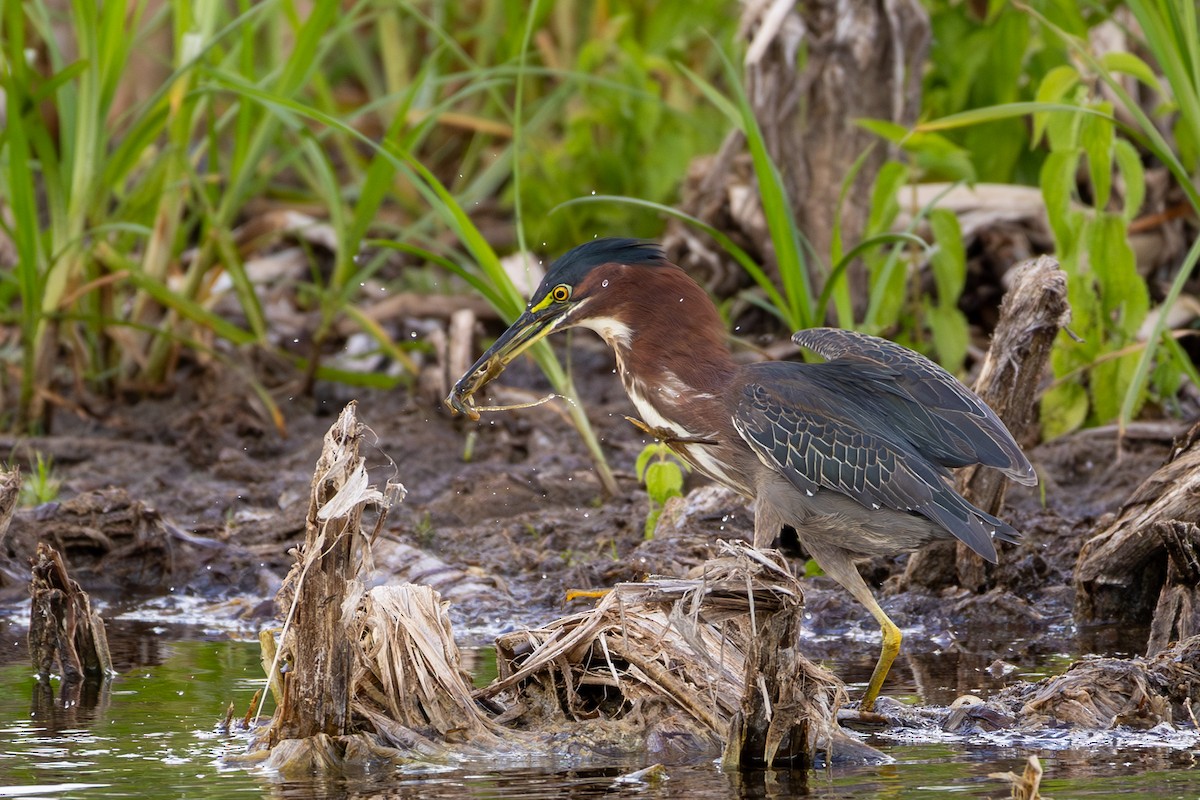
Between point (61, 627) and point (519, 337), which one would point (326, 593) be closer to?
point (61, 627)

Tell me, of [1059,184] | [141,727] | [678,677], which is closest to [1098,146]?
[1059,184]

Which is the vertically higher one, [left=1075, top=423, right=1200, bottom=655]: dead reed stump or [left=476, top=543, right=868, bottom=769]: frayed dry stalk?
[left=1075, top=423, right=1200, bottom=655]: dead reed stump

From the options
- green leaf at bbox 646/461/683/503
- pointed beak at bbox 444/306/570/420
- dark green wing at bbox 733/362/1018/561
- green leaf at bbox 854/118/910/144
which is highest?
green leaf at bbox 854/118/910/144

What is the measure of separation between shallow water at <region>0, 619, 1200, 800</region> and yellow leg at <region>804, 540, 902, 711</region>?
208 millimetres

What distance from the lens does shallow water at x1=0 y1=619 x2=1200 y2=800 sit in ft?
13.2

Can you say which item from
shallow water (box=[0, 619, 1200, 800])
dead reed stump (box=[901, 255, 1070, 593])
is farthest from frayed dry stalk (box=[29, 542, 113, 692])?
dead reed stump (box=[901, 255, 1070, 593])

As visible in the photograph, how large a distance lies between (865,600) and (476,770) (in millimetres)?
1476

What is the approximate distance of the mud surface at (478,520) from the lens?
6.28 meters

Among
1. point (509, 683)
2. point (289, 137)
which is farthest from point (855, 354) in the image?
point (289, 137)

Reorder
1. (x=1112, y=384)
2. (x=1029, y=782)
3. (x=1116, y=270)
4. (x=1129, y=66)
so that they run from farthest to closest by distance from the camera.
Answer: (x=1112, y=384)
(x=1116, y=270)
(x=1129, y=66)
(x=1029, y=782)

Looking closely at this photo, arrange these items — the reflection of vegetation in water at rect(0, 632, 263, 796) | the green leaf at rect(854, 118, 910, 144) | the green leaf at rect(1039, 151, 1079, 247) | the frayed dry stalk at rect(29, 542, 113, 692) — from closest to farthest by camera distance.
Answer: the reflection of vegetation in water at rect(0, 632, 263, 796)
the frayed dry stalk at rect(29, 542, 113, 692)
the green leaf at rect(1039, 151, 1079, 247)
the green leaf at rect(854, 118, 910, 144)

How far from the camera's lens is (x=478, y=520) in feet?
24.9

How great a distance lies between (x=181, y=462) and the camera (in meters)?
8.43

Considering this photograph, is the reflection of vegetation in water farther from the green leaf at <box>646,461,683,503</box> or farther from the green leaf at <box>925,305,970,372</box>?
the green leaf at <box>925,305,970,372</box>
